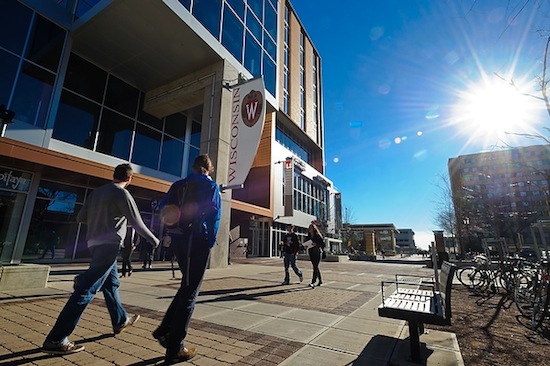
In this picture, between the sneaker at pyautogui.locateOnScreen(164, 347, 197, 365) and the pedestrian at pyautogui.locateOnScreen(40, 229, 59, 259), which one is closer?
the sneaker at pyautogui.locateOnScreen(164, 347, 197, 365)

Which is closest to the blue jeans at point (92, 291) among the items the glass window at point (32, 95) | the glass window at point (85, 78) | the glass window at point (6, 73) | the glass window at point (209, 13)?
the glass window at point (32, 95)

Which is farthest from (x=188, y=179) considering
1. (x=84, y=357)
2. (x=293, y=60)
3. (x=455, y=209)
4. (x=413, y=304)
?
(x=293, y=60)

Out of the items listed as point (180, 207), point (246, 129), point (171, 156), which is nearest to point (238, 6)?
point (246, 129)

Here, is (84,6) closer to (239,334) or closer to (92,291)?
(92,291)

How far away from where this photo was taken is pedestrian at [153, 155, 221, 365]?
241 cm

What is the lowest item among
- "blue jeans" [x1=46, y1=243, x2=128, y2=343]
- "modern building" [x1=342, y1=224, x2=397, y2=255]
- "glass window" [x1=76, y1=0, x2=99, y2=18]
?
"blue jeans" [x1=46, y1=243, x2=128, y2=343]

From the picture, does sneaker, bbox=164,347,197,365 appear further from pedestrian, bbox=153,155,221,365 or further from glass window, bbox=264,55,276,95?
glass window, bbox=264,55,276,95

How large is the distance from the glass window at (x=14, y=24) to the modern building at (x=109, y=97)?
38 millimetres

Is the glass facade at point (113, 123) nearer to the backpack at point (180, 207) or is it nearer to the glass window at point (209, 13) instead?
the glass window at point (209, 13)

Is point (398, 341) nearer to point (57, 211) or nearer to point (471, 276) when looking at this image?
point (471, 276)

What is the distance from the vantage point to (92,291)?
266cm

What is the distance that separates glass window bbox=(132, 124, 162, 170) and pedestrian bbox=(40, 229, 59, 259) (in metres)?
4.93

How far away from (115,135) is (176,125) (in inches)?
175

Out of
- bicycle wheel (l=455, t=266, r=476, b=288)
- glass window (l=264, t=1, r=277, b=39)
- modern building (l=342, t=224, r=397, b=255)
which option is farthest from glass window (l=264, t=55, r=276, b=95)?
modern building (l=342, t=224, r=397, b=255)
